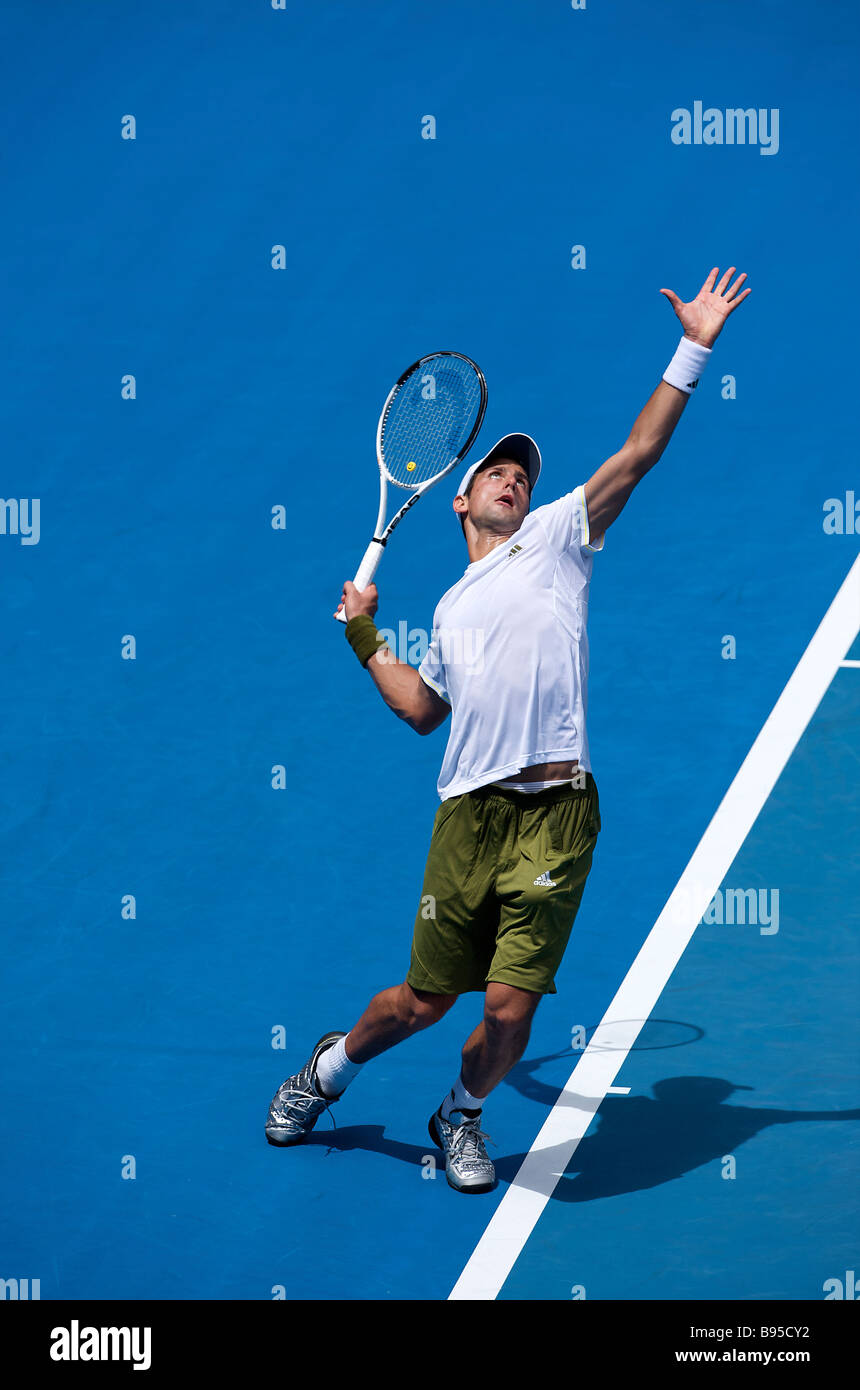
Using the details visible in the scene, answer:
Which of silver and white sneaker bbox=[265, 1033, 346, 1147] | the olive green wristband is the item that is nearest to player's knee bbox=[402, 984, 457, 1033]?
silver and white sneaker bbox=[265, 1033, 346, 1147]

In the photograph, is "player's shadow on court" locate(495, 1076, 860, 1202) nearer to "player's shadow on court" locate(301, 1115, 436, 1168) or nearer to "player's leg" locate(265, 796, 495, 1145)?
"player's shadow on court" locate(301, 1115, 436, 1168)

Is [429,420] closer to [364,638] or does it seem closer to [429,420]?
[429,420]

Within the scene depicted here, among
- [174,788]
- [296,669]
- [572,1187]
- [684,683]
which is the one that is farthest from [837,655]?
[572,1187]

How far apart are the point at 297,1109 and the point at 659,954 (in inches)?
71.9

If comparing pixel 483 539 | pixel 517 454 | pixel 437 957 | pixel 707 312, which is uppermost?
pixel 707 312

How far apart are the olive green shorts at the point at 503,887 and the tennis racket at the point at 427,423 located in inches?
47.7

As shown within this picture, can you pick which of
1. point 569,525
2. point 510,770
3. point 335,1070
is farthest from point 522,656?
point 335,1070

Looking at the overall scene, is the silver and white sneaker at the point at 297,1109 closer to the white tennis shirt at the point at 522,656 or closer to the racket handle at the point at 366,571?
the white tennis shirt at the point at 522,656

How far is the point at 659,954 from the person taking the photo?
21.9 feet

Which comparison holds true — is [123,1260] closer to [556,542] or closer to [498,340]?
[556,542]

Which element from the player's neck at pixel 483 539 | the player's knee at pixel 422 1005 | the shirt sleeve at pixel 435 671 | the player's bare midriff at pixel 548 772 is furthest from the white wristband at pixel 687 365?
the player's knee at pixel 422 1005

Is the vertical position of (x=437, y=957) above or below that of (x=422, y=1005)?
above

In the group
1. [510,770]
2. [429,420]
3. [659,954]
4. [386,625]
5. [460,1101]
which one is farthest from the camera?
[386,625]

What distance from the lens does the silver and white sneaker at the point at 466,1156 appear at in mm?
5250
